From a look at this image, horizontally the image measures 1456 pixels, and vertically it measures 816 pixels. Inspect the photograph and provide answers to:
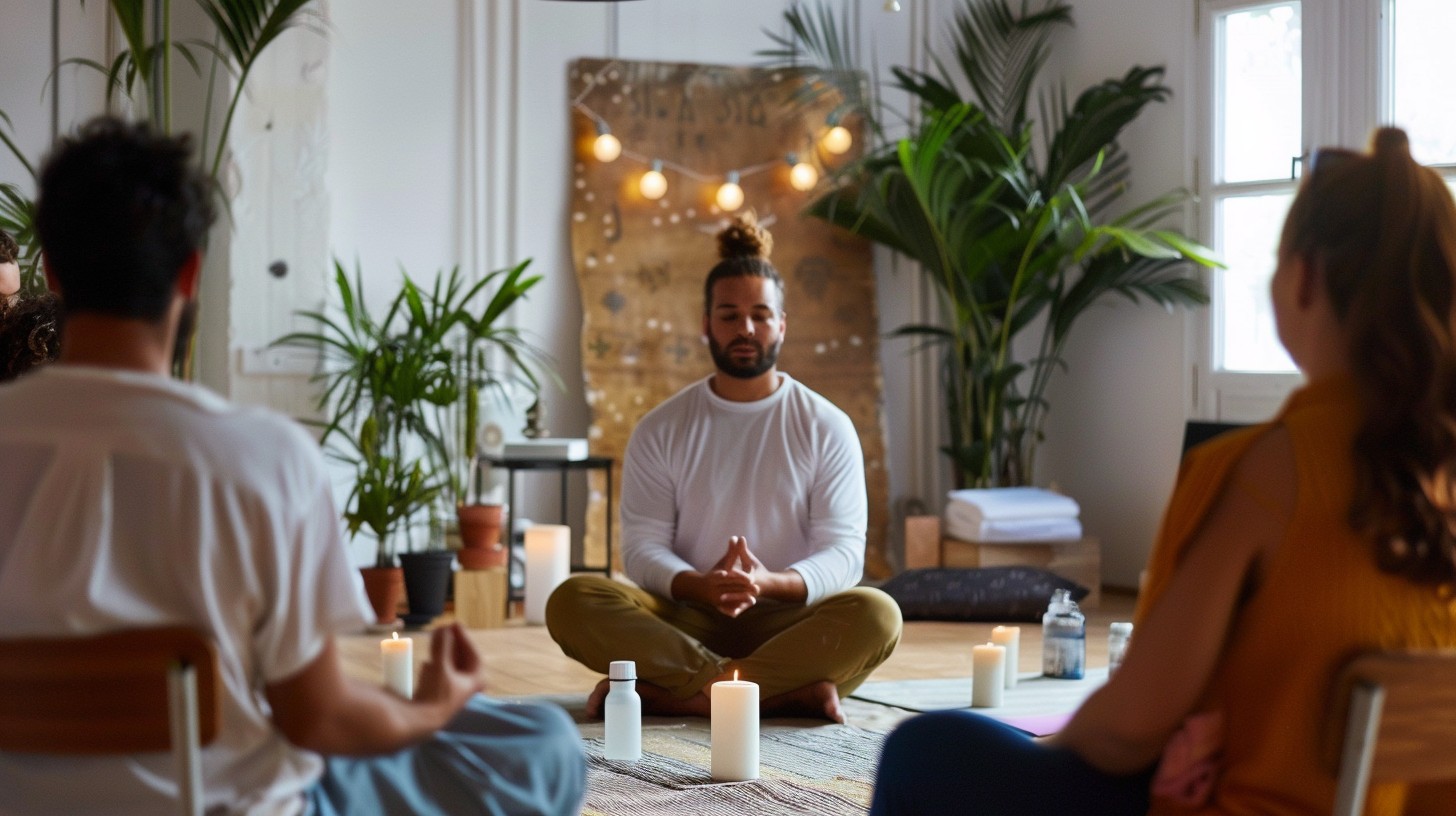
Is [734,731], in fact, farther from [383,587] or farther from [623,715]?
[383,587]

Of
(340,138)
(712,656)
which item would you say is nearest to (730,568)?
(712,656)

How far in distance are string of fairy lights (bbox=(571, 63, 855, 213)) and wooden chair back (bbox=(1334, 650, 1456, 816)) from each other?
4.94 m

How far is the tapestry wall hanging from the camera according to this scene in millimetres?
6055

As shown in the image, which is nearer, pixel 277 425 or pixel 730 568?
pixel 277 425

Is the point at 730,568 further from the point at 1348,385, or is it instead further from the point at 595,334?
the point at 595,334

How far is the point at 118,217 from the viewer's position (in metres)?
1.31

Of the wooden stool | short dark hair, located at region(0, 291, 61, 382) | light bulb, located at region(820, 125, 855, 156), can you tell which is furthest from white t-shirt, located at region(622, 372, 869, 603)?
light bulb, located at region(820, 125, 855, 156)

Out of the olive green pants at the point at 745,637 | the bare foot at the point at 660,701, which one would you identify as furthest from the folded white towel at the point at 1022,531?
the bare foot at the point at 660,701

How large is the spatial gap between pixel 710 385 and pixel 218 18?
159 cm

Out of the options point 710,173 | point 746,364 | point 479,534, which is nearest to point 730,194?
point 710,173

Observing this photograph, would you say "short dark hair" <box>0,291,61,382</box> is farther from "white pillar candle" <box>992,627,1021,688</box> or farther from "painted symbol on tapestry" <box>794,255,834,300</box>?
"painted symbol on tapestry" <box>794,255,834,300</box>

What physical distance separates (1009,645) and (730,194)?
2.74 meters

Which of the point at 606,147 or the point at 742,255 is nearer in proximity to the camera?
the point at 742,255

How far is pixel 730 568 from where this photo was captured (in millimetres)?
3361
